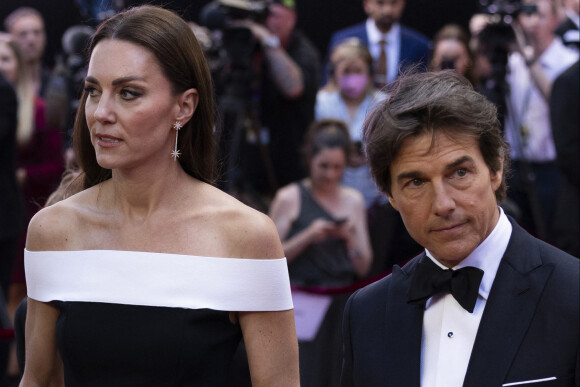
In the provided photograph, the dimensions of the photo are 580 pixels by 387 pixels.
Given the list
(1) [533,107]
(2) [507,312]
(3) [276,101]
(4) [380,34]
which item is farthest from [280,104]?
(2) [507,312]

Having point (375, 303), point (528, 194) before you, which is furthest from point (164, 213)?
point (528, 194)

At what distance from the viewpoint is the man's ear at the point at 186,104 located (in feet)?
8.22

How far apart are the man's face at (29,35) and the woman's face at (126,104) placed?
4534mm

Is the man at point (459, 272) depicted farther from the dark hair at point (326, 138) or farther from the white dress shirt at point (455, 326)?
the dark hair at point (326, 138)

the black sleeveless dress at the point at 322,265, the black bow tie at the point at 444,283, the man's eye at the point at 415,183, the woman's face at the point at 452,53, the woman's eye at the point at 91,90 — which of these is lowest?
the black sleeveless dress at the point at 322,265

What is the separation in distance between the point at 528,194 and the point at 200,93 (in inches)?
141

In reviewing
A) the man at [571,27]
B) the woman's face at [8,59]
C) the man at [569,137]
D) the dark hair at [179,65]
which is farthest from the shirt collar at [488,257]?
the woman's face at [8,59]

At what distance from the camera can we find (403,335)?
2256 millimetres

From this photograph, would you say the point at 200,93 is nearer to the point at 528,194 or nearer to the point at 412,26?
the point at 528,194

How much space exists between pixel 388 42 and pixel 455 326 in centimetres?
436

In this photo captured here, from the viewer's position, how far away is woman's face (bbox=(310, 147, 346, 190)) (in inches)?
211

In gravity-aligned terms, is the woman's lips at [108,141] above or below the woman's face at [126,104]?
below

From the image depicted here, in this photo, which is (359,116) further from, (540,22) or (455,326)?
(455,326)

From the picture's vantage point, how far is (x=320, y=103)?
6184 mm
